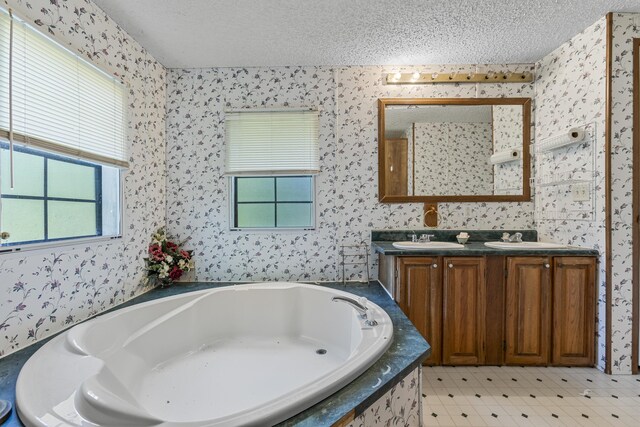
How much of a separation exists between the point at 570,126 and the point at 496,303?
148 centimetres

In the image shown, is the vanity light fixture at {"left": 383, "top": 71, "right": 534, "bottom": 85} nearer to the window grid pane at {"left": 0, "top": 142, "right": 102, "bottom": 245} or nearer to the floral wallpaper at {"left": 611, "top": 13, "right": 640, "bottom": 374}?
the floral wallpaper at {"left": 611, "top": 13, "right": 640, "bottom": 374}

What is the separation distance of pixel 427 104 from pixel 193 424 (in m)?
2.70

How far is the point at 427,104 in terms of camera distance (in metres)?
2.62

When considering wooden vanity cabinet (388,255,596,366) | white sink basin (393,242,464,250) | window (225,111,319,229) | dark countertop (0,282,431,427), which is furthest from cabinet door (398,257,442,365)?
window (225,111,319,229)

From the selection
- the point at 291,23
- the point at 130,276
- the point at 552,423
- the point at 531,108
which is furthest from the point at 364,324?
the point at 531,108

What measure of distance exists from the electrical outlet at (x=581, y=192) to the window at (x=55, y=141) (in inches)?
129

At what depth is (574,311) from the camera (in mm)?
2123

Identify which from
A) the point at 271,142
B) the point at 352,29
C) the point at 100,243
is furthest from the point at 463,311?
the point at 100,243

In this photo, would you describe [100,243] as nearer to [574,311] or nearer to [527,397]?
[527,397]

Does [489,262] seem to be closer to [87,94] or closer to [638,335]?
[638,335]

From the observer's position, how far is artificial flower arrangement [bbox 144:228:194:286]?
7.71ft

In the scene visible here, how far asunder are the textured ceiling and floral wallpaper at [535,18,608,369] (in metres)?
0.14

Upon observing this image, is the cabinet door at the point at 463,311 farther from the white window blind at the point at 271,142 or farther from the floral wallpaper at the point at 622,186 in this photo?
the white window blind at the point at 271,142

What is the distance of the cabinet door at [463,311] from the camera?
216 cm
